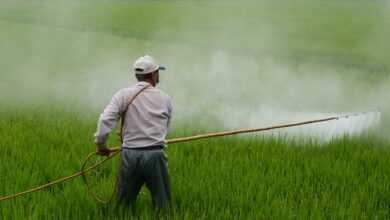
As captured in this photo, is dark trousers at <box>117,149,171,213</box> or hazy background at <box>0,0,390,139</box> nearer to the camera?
dark trousers at <box>117,149,171,213</box>

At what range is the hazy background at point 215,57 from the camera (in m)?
8.71

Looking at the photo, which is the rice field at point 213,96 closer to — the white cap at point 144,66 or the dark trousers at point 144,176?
the dark trousers at point 144,176

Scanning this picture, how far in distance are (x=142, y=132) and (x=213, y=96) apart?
566 centimetres

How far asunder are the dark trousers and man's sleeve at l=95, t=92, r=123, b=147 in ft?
0.60

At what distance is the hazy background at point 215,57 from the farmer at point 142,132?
337cm

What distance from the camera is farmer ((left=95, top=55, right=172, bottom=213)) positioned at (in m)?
3.71

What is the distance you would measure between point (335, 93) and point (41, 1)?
18257 millimetres

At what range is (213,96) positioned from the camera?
367 inches

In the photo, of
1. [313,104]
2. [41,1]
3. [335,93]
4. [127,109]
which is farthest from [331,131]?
[41,1]

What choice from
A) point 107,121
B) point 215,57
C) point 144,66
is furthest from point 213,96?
point 107,121

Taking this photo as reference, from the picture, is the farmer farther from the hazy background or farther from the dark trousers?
the hazy background

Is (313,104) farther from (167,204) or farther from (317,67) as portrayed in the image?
(167,204)

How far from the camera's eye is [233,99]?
9.08m

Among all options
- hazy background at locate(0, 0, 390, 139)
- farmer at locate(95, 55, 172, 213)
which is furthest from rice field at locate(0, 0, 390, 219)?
farmer at locate(95, 55, 172, 213)
